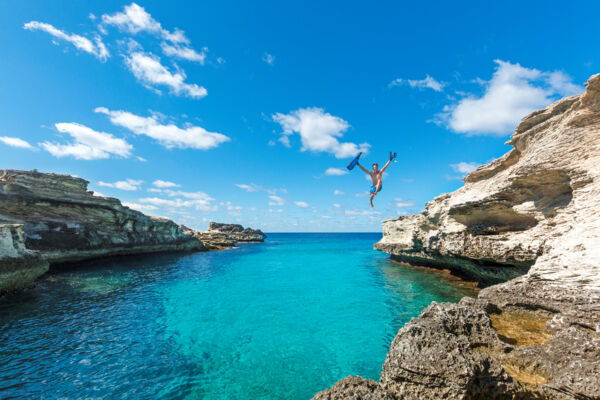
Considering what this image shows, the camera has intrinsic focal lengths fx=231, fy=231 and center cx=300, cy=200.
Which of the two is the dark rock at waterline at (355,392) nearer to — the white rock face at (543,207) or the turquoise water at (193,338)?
the turquoise water at (193,338)

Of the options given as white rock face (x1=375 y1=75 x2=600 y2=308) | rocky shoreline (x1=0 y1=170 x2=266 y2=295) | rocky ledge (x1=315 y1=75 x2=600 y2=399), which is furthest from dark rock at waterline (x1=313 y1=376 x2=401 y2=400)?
rocky shoreline (x1=0 y1=170 x2=266 y2=295)

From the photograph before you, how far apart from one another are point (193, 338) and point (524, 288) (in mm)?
14135

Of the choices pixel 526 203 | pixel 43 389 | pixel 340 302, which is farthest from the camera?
pixel 340 302

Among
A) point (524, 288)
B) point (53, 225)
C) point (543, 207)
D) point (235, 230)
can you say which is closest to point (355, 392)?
point (524, 288)

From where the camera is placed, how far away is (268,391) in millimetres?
7133

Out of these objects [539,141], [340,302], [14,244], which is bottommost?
[340,302]

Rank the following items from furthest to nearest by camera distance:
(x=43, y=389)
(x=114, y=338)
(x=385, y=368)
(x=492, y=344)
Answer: (x=114, y=338) < (x=43, y=389) < (x=492, y=344) < (x=385, y=368)

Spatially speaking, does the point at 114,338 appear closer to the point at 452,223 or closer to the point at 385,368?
the point at 385,368

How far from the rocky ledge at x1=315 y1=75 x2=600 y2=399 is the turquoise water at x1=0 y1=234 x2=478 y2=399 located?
368 centimetres

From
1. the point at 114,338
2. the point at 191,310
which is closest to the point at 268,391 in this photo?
the point at 114,338

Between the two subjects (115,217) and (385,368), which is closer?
(385,368)

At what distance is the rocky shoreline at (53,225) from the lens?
15.5 meters

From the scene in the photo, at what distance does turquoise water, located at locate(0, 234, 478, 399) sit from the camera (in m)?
7.30

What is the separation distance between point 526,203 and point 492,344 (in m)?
13.6
